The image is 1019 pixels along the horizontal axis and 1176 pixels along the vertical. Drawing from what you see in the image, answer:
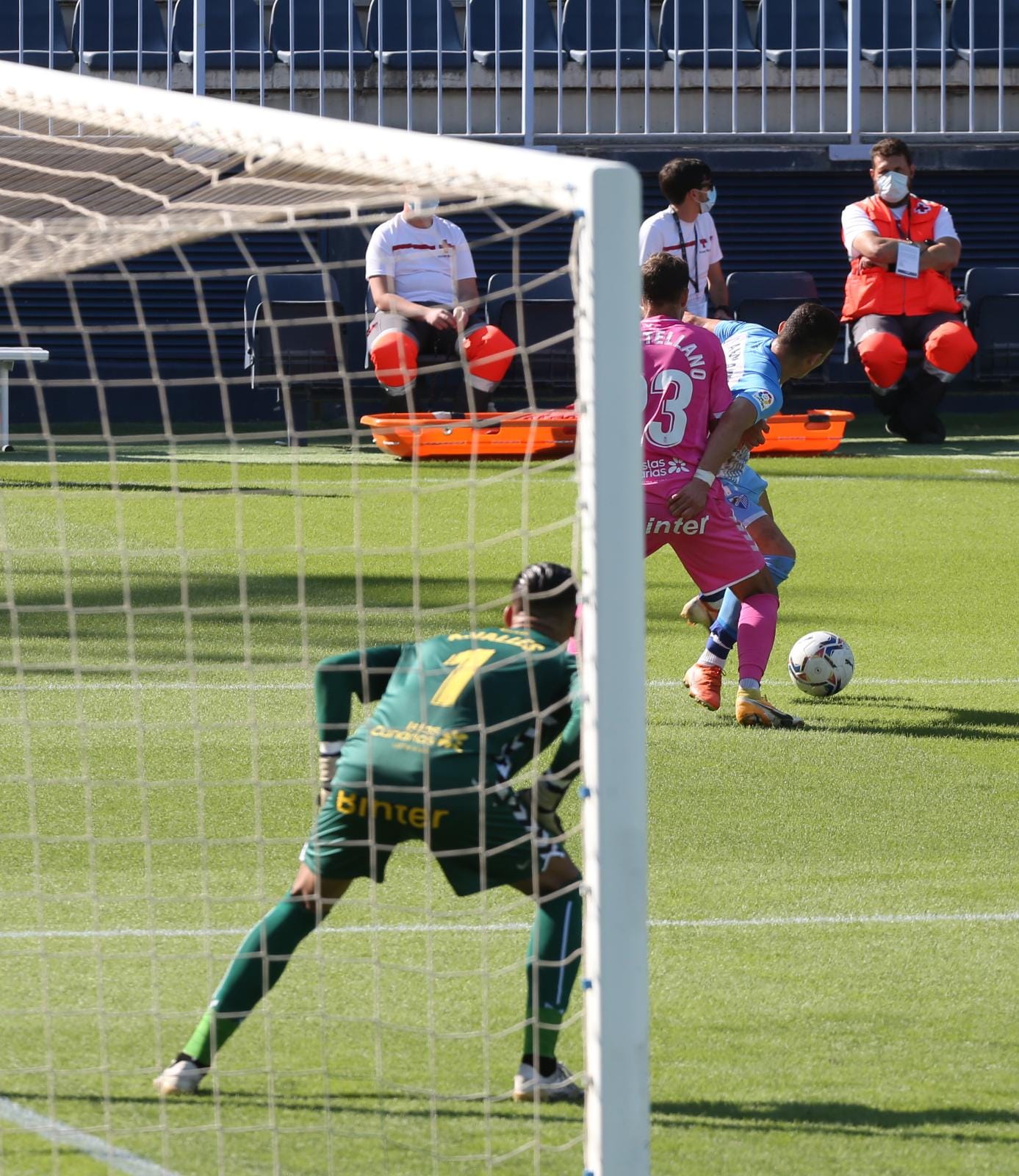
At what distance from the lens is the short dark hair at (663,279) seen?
7281 mm

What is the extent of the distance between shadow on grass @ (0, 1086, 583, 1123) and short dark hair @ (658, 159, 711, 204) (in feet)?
28.9

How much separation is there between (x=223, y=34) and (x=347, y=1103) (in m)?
15.9

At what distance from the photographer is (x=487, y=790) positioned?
159 inches

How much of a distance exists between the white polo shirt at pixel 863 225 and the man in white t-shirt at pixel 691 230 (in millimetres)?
1269

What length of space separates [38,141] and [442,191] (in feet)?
6.72

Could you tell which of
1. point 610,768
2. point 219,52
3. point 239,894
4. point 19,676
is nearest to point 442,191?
point 610,768

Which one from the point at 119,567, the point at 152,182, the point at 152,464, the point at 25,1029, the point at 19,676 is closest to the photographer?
the point at 25,1029

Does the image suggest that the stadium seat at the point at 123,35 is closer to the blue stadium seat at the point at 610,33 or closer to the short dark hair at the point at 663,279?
the blue stadium seat at the point at 610,33

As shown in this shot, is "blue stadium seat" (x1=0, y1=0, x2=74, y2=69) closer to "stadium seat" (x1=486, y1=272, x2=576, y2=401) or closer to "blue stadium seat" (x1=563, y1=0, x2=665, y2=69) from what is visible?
"blue stadium seat" (x1=563, y1=0, x2=665, y2=69)

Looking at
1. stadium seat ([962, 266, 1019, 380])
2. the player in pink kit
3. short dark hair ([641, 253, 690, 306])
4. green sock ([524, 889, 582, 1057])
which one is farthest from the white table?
green sock ([524, 889, 582, 1057])

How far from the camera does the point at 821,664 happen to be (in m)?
7.71

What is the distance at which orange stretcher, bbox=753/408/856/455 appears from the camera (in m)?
14.3

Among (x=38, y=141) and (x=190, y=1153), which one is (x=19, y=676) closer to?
(x=38, y=141)

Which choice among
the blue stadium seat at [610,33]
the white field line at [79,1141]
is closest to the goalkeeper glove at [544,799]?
the white field line at [79,1141]
